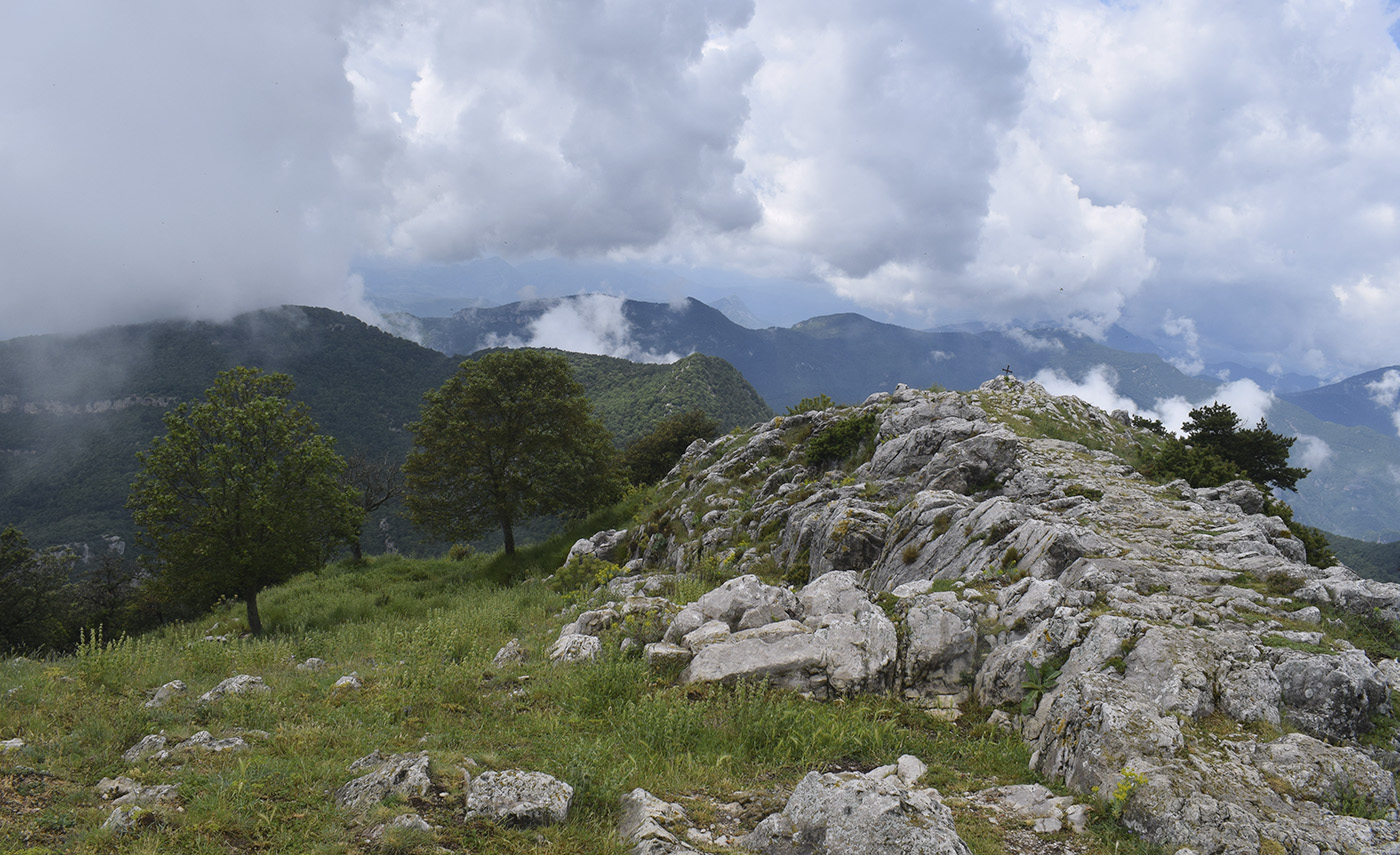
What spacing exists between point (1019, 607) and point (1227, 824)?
16.0 feet

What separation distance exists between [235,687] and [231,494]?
1347 centimetres

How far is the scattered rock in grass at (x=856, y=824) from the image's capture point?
499cm

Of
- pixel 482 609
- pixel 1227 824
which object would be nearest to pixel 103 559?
pixel 482 609

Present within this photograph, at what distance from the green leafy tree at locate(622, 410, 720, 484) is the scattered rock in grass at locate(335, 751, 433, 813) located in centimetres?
4599

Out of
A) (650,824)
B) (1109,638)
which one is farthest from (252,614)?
(1109,638)

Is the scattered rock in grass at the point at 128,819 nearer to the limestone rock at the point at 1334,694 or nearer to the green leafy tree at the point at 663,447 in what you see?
the limestone rock at the point at 1334,694

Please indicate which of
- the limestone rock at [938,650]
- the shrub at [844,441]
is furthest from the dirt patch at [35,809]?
the shrub at [844,441]

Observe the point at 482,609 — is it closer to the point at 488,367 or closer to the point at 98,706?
the point at 98,706

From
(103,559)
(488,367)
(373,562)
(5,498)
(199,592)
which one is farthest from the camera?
(5,498)

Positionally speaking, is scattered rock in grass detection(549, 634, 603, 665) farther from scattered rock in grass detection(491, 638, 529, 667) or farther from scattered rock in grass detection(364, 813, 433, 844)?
scattered rock in grass detection(364, 813, 433, 844)

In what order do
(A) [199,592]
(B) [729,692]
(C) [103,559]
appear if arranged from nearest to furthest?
(B) [729,692] < (A) [199,592] < (C) [103,559]

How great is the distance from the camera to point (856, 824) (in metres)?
5.15

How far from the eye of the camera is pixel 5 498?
156m

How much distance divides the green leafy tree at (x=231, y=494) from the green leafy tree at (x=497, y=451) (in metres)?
7.53
